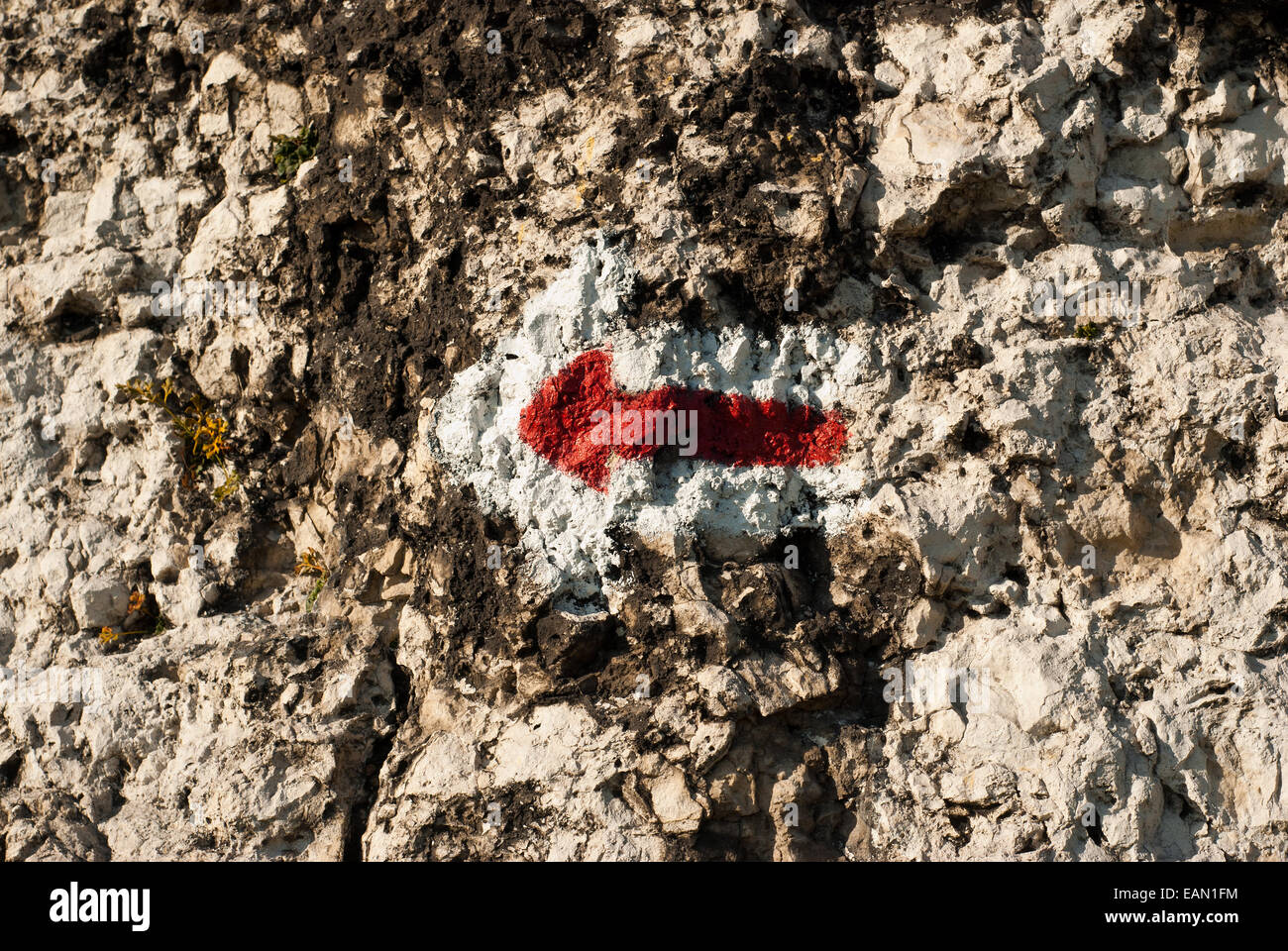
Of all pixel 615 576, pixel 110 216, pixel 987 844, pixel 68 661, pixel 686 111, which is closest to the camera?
pixel 987 844

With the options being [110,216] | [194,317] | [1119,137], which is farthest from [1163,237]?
[110,216]

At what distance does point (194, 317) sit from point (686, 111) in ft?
7.18

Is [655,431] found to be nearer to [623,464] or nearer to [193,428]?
[623,464]

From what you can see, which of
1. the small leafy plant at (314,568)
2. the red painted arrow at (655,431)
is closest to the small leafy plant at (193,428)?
the small leafy plant at (314,568)

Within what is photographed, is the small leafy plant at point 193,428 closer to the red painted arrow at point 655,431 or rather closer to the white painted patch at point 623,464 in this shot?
the white painted patch at point 623,464

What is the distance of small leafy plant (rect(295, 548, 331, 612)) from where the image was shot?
13.7ft

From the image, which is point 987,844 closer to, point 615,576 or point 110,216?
point 615,576

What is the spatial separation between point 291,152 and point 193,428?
3.96 feet

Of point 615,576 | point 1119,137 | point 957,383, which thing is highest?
point 1119,137

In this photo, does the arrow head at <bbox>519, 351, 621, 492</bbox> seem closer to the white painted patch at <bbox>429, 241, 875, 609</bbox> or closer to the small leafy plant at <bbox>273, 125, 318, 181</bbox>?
the white painted patch at <bbox>429, 241, 875, 609</bbox>

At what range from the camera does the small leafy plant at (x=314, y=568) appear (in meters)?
4.18

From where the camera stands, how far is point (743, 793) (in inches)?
137

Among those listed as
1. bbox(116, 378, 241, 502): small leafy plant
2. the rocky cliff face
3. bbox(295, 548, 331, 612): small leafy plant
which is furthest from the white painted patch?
bbox(116, 378, 241, 502): small leafy plant

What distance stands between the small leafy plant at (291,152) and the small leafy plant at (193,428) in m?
0.99
